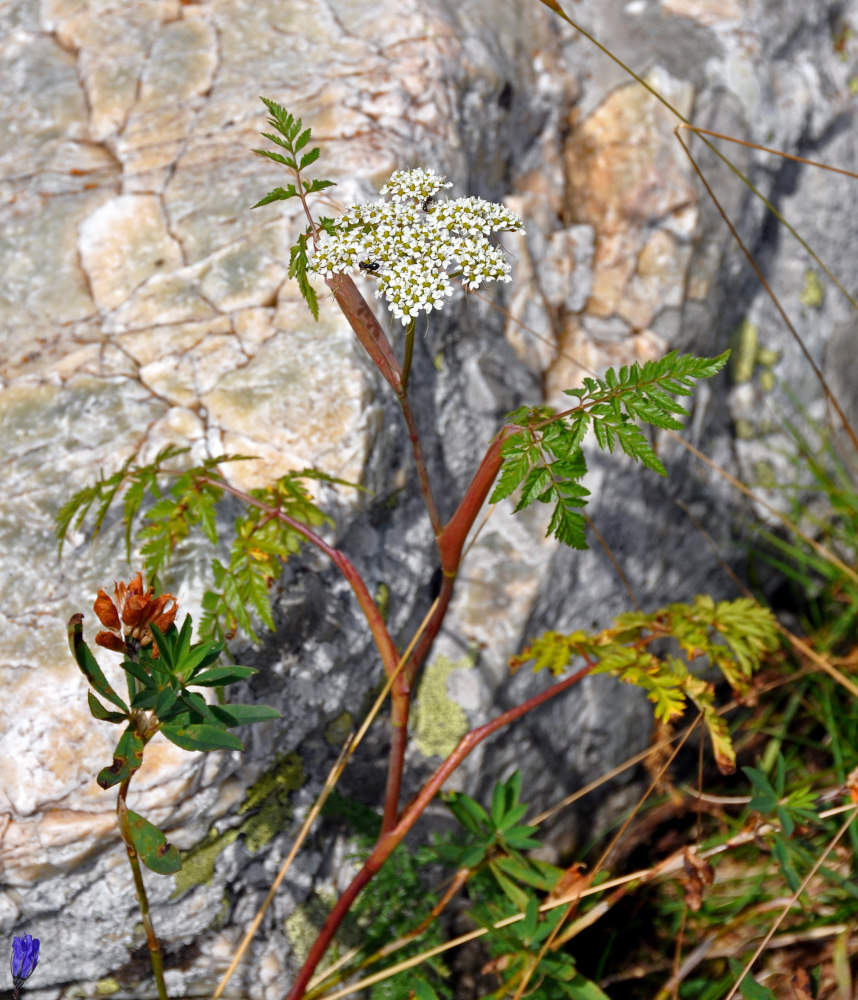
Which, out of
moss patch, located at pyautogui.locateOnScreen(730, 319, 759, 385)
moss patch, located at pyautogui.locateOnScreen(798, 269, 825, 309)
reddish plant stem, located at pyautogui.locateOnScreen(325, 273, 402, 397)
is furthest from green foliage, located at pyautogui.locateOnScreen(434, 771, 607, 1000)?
moss patch, located at pyautogui.locateOnScreen(798, 269, 825, 309)

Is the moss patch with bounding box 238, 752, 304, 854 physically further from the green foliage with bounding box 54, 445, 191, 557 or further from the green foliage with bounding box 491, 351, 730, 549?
the green foliage with bounding box 491, 351, 730, 549

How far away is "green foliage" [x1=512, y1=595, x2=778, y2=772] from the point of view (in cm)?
163

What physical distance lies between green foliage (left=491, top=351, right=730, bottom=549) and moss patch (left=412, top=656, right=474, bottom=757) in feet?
3.53

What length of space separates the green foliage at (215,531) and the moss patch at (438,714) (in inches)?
28.2

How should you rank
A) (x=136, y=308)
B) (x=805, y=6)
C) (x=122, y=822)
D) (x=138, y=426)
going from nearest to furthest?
(x=122, y=822), (x=138, y=426), (x=136, y=308), (x=805, y=6)

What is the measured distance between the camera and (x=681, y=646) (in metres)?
1.72

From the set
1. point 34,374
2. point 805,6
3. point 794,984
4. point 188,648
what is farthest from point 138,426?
point 805,6

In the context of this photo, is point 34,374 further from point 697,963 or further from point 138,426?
point 697,963

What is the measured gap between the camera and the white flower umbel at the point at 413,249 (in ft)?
4.17

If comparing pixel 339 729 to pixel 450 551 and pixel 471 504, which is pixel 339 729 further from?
pixel 471 504

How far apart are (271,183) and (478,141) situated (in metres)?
0.66

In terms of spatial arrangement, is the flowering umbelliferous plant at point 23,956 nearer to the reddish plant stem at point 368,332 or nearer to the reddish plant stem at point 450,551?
the reddish plant stem at point 450,551

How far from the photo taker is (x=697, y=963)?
218cm

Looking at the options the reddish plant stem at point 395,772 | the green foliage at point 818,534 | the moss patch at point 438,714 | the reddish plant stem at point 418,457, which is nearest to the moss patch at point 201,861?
the reddish plant stem at point 395,772
